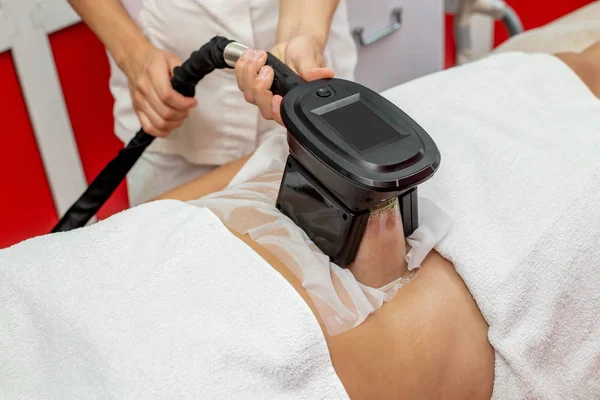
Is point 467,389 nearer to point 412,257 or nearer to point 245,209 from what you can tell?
point 412,257

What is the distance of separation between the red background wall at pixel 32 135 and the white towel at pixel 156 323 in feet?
3.10

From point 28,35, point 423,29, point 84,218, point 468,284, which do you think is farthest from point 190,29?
point 423,29

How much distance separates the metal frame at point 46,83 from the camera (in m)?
1.60

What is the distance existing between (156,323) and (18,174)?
1.17 metres

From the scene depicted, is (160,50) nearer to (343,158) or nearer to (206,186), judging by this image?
(206,186)

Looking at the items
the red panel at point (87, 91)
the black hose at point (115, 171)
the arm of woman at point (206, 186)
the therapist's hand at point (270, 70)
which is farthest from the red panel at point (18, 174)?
the therapist's hand at point (270, 70)

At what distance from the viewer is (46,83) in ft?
5.58

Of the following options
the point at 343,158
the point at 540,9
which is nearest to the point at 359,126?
the point at 343,158

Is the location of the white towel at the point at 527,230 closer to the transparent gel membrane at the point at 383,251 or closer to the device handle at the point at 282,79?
the transparent gel membrane at the point at 383,251

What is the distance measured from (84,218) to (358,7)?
95cm

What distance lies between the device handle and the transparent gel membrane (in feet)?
0.67

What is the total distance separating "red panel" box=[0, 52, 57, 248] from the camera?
1.67m

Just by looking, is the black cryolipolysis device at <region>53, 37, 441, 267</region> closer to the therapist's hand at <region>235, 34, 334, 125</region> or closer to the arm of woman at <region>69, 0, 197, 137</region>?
the therapist's hand at <region>235, 34, 334, 125</region>

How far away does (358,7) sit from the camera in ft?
5.95
